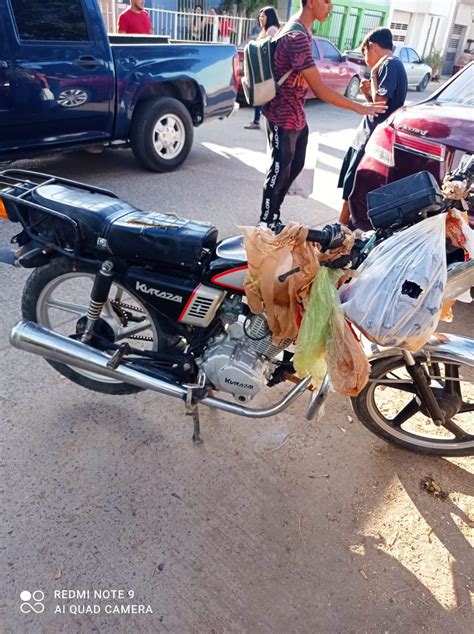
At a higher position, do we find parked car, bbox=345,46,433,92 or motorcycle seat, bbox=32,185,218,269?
motorcycle seat, bbox=32,185,218,269

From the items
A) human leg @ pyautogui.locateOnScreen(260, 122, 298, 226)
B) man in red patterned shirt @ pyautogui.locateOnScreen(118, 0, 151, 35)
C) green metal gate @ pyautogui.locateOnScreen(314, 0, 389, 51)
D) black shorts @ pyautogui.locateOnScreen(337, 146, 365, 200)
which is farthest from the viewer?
green metal gate @ pyautogui.locateOnScreen(314, 0, 389, 51)

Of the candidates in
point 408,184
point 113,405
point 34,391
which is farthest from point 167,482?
point 408,184

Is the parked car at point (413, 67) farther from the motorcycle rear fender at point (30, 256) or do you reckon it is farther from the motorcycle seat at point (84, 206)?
the motorcycle rear fender at point (30, 256)

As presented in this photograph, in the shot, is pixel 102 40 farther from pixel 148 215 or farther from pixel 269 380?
pixel 269 380

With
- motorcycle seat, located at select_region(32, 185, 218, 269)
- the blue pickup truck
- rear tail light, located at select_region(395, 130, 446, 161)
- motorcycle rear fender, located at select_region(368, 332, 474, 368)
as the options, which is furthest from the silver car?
motorcycle seat, located at select_region(32, 185, 218, 269)

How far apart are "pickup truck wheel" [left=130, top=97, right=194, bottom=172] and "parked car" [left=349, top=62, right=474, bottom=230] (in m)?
2.86

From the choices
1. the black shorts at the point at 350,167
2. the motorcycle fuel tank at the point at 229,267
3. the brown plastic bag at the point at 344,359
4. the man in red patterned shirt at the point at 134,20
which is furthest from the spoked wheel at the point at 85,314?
the man in red patterned shirt at the point at 134,20

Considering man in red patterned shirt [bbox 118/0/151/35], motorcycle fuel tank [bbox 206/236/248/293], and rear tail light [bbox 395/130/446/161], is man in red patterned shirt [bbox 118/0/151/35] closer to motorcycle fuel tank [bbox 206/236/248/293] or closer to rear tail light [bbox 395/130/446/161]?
rear tail light [bbox 395/130/446/161]

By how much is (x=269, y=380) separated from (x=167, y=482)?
0.63 meters

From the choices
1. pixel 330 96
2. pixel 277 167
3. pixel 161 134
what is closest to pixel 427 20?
pixel 161 134

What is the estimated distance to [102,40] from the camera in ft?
16.3

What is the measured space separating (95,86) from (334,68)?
8977 millimetres

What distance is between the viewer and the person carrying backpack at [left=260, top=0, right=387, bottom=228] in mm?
3590

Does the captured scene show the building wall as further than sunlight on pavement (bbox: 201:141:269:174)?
Yes
